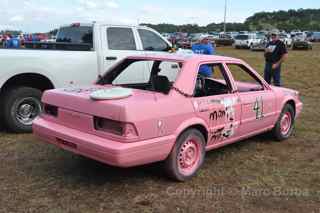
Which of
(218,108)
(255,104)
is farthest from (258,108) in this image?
(218,108)

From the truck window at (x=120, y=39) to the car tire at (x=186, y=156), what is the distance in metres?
3.41

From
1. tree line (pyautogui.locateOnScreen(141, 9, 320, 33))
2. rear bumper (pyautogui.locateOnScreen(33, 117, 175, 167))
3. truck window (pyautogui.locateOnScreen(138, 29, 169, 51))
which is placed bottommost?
rear bumper (pyautogui.locateOnScreen(33, 117, 175, 167))

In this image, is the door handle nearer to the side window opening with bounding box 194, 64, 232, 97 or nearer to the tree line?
the side window opening with bounding box 194, 64, 232, 97

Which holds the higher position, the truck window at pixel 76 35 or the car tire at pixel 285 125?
the truck window at pixel 76 35

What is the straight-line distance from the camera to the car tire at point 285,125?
610 centimetres

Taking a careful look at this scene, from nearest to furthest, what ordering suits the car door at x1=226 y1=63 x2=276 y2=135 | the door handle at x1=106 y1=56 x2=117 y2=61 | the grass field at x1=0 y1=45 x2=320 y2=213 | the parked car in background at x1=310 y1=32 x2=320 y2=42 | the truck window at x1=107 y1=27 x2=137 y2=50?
the grass field at x1=0 y1=45 x2=320 y2=213 < the car door at x1=226 y1=63 x2=276 y2=135 < the door handle at x1=106 y1=56 x2=117 y2=61 < the truck window at x1=107 y1=27 x2=137 y2=50 < the parked car in background at x1=310 y1=32 x2=320 y2=42

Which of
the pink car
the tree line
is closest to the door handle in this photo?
the pink car

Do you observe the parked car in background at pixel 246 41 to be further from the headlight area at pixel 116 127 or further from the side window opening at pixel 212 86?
the headlight area at pixel 116 127

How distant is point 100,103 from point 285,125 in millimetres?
3736

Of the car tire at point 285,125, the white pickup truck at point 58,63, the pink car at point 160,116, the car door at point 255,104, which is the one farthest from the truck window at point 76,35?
the car tire at point 285,125

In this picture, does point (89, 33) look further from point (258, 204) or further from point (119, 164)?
point (258, 204)

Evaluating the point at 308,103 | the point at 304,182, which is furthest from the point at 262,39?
the point at 304,182

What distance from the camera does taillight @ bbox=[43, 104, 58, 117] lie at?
4462mm

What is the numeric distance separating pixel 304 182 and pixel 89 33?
4.80m
